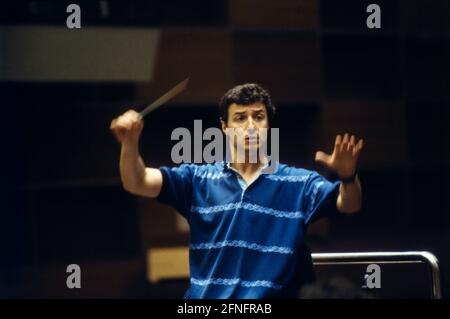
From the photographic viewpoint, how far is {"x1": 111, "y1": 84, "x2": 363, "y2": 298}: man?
5.16 ft

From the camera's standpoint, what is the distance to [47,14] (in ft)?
11.3

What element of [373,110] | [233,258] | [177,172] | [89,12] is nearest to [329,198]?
[233,258]

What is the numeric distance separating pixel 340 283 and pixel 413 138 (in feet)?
10.5

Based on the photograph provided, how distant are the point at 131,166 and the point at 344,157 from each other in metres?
0.52

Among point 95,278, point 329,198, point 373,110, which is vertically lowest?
point 95,278

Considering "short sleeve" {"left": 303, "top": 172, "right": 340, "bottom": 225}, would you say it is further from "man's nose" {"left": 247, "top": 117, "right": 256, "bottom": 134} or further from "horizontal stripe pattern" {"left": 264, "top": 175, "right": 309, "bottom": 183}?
"man's nose" {"left": 247, "top": 117, "right": 256, "bottom": 134}

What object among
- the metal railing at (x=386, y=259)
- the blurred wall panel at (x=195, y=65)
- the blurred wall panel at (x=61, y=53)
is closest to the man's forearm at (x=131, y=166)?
the metal railing at (x=386, y=259)

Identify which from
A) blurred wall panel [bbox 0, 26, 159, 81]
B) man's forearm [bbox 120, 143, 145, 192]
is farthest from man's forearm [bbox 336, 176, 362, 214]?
blurred wall panel [bbox 0, 26, 159, 81]

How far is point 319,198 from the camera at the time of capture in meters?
1.63

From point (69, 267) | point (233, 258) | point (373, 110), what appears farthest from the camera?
point (373, 110)

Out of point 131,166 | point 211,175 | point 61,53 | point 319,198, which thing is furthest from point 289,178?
point 61,53

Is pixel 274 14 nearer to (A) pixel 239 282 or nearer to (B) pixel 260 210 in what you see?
(B) pixel 260 210

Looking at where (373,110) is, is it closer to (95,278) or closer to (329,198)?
(95,278)

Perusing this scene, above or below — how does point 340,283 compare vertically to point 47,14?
below
